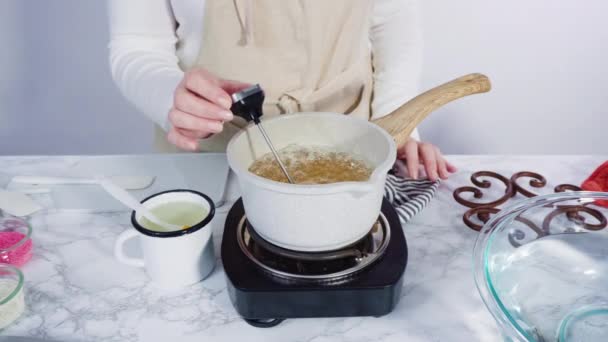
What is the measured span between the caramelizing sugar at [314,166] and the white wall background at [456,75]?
1.09 meters

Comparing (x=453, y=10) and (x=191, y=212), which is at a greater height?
(x=453, y=10)

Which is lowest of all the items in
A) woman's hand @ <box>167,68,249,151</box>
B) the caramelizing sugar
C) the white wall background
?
the white wall background

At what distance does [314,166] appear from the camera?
0.72 meters

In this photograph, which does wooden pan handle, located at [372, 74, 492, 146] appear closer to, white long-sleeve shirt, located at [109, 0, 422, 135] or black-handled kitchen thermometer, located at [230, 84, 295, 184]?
black-handled kitchen thermometer, located at [230, 84, 295, 184]

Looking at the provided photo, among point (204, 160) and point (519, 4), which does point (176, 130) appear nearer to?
point (204, 160)

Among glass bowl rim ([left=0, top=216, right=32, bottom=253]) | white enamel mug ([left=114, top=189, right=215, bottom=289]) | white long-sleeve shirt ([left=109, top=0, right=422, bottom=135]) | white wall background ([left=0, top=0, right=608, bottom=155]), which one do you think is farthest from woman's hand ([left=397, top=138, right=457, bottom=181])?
white wall background ([left=0, top=0, right=608, bottom=155])

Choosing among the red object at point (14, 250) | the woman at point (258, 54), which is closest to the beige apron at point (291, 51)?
the woman at point (258, 54)

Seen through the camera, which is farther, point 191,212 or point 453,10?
point 453,10

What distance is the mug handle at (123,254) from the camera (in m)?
0.70

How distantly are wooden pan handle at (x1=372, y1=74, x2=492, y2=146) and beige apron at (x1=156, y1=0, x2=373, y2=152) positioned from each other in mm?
274

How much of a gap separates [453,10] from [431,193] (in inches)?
39.1

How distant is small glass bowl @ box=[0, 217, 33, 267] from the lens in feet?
2.43

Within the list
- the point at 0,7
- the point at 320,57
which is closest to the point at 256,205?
the point at 320,57

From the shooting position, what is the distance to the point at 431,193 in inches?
33.9
